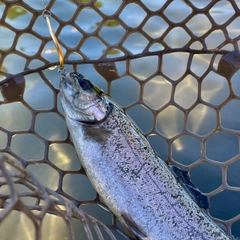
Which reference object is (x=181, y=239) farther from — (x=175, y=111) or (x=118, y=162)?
(x=175, y=111)

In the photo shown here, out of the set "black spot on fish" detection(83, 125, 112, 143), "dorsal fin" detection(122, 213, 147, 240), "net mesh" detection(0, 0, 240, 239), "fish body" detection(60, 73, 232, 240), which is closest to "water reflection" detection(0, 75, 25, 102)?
"net mesh" detection(0, 0, 240, 239)

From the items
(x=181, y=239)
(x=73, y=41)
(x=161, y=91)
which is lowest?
(x=181, y=239)

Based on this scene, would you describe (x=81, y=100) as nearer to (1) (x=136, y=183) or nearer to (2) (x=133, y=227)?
(1) (x=136, y=183)

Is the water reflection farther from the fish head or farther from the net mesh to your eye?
the fish head

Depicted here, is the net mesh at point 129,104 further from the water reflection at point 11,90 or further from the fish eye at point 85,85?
the fish eye at point 85,85

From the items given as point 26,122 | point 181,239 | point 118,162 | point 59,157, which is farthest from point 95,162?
point 26,122

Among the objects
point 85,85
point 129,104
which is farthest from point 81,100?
point 129,104
